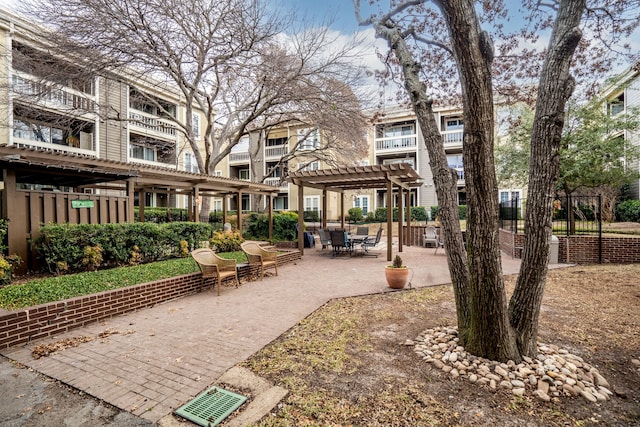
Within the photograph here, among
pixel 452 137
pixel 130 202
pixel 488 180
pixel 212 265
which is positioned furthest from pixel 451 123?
pixel 488 180

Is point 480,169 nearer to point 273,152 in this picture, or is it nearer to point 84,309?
point 84,309

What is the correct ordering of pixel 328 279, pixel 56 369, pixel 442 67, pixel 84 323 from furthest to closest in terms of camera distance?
pixel 328 279 → pixel 442 67 → pixel 84 323 → pixel 56 369

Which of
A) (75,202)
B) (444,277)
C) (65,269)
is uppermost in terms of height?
(75,202)

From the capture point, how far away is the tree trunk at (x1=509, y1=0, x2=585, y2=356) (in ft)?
9.86

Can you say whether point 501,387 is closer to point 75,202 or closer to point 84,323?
point 84,323

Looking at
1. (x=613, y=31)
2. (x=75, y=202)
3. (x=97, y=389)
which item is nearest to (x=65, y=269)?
(x=75, y=202)

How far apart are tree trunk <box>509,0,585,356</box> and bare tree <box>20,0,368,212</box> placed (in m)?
10.8

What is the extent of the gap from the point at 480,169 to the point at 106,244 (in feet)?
24.6

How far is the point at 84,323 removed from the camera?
4523 mm

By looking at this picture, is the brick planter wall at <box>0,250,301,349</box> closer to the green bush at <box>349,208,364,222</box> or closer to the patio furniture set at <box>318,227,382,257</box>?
the patio furniture set at <box>318,227,382,257</box>

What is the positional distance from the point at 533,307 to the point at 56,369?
199 inches

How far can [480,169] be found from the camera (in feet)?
10.0

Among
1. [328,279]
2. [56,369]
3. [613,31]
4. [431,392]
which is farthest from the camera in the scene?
[328,279]

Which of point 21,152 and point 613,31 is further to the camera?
point 21,152
